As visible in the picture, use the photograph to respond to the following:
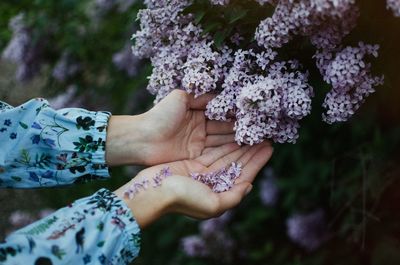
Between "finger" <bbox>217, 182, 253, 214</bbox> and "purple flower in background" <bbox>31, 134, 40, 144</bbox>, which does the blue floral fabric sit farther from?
"finger" <bbox>217, 182, 253, 214</bbox>

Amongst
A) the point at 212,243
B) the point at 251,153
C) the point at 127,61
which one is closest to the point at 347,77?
the point at 251,153

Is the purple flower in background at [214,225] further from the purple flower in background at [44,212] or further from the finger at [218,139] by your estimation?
the finger at [218,139]

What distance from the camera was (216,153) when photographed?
1818 mm

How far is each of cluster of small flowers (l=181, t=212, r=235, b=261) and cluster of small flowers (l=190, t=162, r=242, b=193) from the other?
4.77ft

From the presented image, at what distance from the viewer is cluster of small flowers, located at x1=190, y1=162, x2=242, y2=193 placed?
170 cm

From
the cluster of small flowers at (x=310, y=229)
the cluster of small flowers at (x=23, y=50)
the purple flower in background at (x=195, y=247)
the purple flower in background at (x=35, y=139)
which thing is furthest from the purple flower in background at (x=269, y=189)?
the cluster of small flowers at (x=23, y=50)

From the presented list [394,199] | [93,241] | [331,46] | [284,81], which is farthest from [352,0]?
[394,199]

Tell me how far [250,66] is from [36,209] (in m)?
2.38

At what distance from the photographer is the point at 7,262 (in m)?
1.34

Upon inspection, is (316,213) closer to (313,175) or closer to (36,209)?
(313,175)

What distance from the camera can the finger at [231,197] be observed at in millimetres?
1649

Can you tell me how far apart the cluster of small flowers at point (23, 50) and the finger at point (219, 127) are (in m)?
1.98

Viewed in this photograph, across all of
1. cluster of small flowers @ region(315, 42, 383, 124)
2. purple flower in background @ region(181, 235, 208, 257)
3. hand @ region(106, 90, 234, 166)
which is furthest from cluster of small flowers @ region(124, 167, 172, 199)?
purple flower in background @ region(181, 235, 208, 257)

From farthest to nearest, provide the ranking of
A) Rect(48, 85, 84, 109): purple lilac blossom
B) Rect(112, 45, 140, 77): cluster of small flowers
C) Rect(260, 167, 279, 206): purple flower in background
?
Rect(48, 85, 84, 109): purple lilac blossom
Rect(112, 45, 140, 77): cluster of small flowers
Rect(260, 167, 279, 206): purple flower in background
